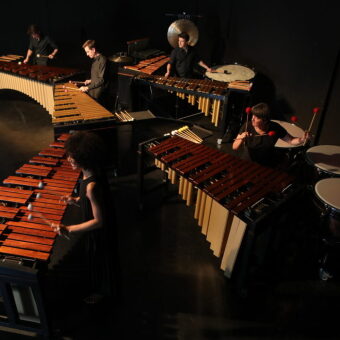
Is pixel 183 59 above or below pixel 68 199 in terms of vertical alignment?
above

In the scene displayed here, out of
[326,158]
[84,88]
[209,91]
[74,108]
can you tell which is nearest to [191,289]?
[326,158]

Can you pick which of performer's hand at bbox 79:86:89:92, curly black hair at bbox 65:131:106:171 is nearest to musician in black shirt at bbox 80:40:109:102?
performer's hand at bbox 79:86:89:92

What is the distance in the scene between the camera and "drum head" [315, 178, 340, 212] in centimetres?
295

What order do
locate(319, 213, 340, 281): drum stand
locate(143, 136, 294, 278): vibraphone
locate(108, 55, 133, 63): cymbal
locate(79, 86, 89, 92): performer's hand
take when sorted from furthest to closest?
locate(108, 55, 133, 63): cymbal
locate(79, 86, 89, 92): performer's hand
locate(319, 213, 340, 281): drum stand
locate(143, 136, 294, 278): vibraphone

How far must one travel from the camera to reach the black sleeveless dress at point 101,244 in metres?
2.42

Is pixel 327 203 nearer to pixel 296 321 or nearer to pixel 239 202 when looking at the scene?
pixel 239 202

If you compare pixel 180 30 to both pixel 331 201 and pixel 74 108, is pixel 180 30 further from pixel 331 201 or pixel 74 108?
pixel 331 201

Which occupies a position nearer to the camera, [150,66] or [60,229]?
[60,229]

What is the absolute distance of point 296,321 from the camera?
9.85ft

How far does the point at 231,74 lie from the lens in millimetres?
6125

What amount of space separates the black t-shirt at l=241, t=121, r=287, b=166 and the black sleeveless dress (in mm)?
1808

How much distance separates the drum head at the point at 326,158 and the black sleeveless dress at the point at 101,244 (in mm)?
2252

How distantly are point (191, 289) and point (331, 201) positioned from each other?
5.08 ft

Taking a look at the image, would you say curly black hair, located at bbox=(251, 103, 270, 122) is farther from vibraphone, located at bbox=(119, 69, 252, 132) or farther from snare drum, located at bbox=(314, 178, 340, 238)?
vibraphone, located at bbox=(119, 69, 252, 132)
